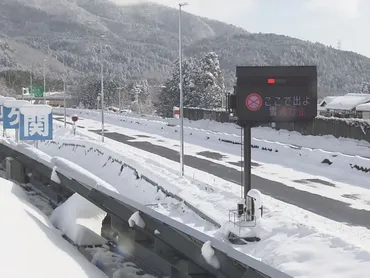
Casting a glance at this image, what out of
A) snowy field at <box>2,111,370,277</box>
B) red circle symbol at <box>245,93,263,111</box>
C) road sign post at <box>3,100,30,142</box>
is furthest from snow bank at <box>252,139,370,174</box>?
road sign post at <box>3,100,30,142</box>

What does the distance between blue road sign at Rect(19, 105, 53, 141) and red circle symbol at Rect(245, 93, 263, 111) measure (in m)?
11.4

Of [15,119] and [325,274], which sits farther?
[15,119]

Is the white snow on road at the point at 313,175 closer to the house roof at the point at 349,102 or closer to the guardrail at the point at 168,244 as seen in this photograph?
the guardrail at the point at 168,244

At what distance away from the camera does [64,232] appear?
9.68m

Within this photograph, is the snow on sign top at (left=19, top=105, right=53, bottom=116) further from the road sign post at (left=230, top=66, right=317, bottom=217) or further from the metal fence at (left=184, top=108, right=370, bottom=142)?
the metal fence at (left=184, top=108, right=370, bottom=142)

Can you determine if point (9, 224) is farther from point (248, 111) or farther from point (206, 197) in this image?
point (206, 197)

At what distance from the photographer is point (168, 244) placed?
277 inches

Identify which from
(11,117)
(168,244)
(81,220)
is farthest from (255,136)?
(168,244)

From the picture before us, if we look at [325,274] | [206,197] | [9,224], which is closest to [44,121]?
[206,197]

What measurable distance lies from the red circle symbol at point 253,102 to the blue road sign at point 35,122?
11.4 meters

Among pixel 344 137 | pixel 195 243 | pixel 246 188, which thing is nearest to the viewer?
pixel 195 243

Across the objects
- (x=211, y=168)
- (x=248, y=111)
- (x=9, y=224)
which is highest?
(x=248, y=111)

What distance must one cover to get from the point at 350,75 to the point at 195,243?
659 feet

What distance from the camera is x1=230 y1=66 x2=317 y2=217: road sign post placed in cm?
1301
